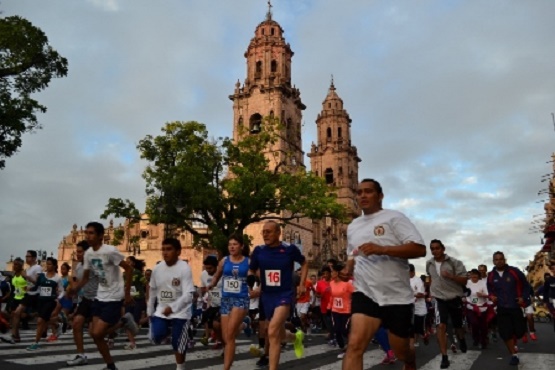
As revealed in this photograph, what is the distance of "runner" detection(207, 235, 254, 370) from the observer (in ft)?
21.8

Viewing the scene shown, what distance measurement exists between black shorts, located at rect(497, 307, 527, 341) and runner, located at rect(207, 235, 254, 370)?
4.81 metres

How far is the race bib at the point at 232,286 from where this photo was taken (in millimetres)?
7094

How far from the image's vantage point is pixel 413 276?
12.1m

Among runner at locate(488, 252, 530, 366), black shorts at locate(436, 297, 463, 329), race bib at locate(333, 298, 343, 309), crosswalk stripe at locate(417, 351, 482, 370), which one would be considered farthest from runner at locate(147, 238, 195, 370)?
runner at locate(488, 252, 530, 366)

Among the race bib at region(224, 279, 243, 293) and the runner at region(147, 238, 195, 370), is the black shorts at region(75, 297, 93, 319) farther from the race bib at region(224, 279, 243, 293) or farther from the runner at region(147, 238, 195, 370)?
the race bib at region(224, 279, 243, 293)

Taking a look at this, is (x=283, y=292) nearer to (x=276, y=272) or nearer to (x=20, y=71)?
(x=276, y=272)

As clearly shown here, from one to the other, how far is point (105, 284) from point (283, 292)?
237cm

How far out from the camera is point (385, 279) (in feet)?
15.1

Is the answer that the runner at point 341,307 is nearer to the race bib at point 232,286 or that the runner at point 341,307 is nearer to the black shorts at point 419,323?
the black shorts at point 419,323

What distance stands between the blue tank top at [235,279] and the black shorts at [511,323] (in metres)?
4.84

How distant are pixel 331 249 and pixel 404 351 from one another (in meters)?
60.8

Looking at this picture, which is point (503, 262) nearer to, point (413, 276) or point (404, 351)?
point (413, 276)

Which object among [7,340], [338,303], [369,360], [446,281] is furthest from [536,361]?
[7,340]

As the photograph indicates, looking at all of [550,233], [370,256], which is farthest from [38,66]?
[550,233]
